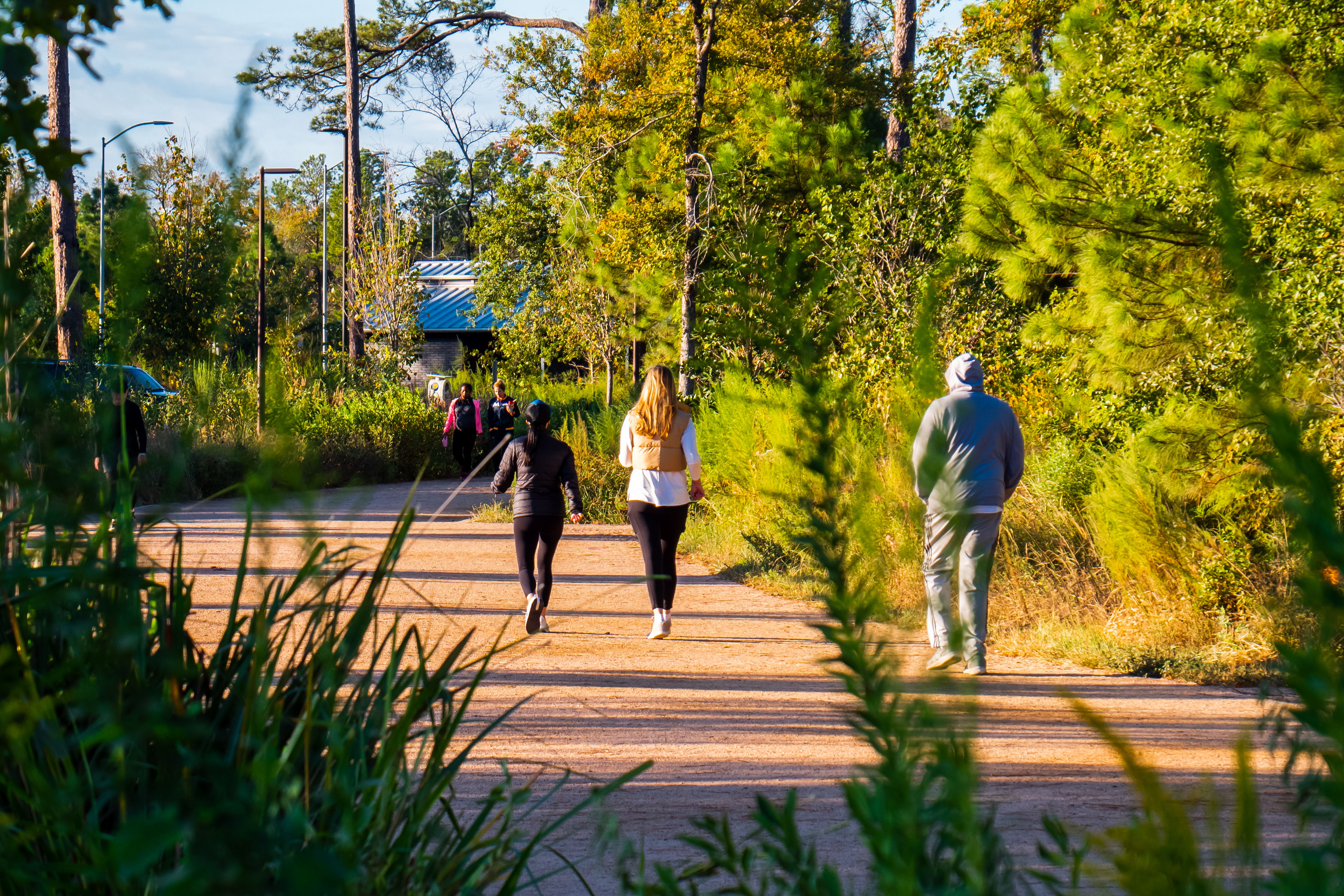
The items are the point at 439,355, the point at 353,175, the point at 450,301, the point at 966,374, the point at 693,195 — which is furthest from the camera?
the point at 450,301

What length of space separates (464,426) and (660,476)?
1285cm

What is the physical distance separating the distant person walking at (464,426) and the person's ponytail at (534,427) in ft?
35.3

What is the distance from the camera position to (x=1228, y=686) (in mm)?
6402

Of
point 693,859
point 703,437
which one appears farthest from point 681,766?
point 703,437

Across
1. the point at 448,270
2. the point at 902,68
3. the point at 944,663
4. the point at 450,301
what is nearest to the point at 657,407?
the point at 944,663

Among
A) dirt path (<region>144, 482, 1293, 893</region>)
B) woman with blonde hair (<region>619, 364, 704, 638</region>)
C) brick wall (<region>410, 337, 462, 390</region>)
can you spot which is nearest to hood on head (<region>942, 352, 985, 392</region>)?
dirt path (<region>144, 482, 1293, 893</region>)

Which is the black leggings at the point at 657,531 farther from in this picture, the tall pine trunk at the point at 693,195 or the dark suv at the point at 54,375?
the tall pine trunk at the point at 693,195

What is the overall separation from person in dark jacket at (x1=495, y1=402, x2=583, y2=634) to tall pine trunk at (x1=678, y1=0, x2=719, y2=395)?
5669 millimetres

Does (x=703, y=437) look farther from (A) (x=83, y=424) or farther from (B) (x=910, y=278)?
(A) (x=83, y=424)

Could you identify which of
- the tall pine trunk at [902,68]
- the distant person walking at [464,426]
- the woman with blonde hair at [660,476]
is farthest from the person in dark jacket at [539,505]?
the tall pine trunk at [902,68]

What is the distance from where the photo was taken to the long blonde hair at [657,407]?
7.83 m

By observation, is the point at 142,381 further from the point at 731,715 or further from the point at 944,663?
the point at 944,663

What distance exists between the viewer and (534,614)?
24.9 feet

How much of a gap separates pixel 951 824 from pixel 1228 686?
5.81m
